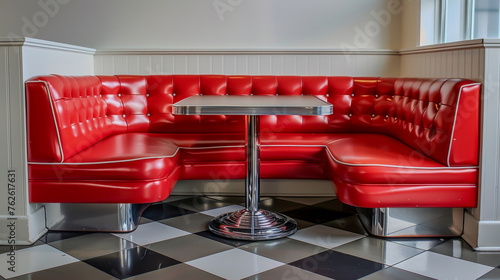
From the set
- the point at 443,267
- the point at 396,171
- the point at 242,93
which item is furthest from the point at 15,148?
the point at 443,267

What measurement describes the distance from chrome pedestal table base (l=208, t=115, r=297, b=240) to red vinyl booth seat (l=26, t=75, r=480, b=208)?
0.38m

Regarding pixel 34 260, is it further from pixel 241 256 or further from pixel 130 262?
pixel 241 256

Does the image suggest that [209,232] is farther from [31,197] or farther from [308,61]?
[308,61]

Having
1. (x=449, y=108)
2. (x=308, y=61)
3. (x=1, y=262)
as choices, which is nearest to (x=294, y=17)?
(x=308, y=61)

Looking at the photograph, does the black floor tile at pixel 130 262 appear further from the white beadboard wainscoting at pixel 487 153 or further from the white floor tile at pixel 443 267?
the white beadboard wainscoting at pixel 487 153

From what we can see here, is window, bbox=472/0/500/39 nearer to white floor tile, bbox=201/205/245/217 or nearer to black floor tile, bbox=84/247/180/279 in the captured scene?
white floor tile, bbox=201/205/245/217

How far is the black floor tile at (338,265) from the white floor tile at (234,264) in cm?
15

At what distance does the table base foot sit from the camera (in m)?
2.85

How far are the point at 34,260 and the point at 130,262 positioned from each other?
1.53 feet

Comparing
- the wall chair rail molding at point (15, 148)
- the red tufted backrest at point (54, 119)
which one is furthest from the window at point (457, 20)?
the wall chair rail molding at point (15, 148)

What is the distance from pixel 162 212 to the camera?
3416 millimetres

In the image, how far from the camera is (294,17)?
4332 millimetres

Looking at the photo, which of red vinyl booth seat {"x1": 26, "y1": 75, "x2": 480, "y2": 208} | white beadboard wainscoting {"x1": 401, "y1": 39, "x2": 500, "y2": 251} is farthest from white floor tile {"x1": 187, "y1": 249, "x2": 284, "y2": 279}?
white beadboard wainscoting {"x1": 401, "y1": 39, "x2": 500, "y2": 251}

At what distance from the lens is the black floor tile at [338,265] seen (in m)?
2.33
